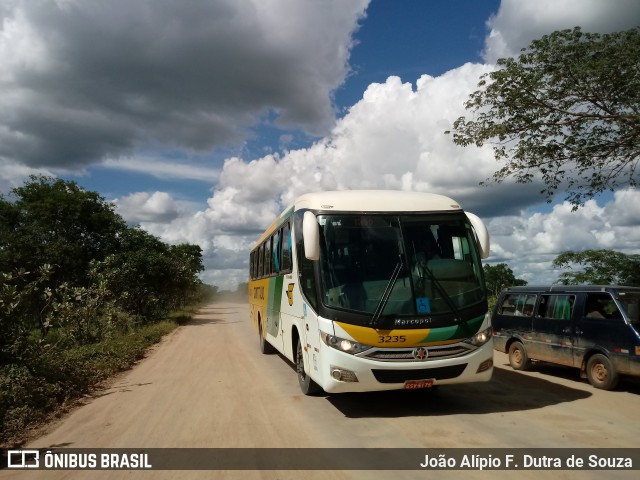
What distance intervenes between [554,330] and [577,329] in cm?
62

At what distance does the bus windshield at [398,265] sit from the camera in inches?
280

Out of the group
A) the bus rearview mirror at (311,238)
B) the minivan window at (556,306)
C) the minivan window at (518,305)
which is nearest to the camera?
the bus rearview mirror at (311,238)

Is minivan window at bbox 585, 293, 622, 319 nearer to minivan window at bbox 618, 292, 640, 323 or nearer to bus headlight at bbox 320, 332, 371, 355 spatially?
minivan window at bbox 618, 292, 640, 323

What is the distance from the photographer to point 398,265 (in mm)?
7289

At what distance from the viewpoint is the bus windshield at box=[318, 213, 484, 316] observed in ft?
23.4

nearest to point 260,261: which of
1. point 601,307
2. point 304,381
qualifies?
point 304,381

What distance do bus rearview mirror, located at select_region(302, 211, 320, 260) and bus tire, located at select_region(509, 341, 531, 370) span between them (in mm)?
6305

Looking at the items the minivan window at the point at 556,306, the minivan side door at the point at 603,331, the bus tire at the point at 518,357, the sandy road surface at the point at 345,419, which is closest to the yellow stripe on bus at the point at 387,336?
the sandy road surface at the point at 345,419

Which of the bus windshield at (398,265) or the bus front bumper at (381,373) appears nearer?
the bus front bumper at (381,373)

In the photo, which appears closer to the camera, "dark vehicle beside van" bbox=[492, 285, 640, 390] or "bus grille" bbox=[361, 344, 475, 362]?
"bus grille" bbox=[361, 344, 475, 362]

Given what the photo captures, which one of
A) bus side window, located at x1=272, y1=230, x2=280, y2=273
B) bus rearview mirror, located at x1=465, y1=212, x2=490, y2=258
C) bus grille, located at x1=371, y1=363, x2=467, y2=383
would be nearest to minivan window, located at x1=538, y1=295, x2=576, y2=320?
bus rearview mirror, located at x1=465, y1=212, x2=490, y2=258

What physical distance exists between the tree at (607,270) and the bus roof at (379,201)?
38.6 ft

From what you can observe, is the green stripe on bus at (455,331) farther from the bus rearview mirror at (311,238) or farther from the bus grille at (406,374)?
the bus rearview mirror at (311,238)

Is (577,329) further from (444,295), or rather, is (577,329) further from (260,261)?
(260,261)
